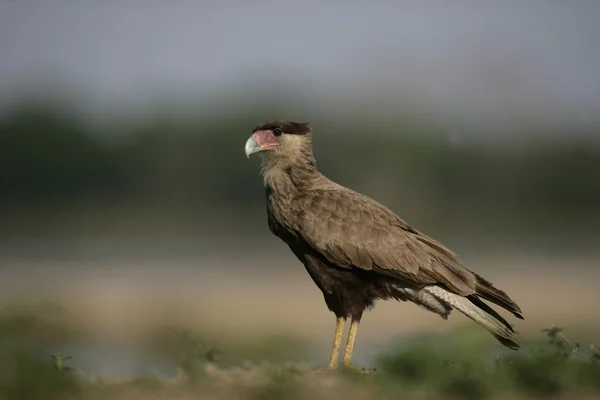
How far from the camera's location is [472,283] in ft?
29.8

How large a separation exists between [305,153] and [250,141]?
0.48 metres

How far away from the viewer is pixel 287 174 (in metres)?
9.73

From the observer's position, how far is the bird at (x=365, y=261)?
9.12 metres

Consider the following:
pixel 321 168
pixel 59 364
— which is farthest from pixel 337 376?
pixel 321 168

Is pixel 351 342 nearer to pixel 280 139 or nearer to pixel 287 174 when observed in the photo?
pixel 287 174

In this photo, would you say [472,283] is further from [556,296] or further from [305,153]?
[556,296]

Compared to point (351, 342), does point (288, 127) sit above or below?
above

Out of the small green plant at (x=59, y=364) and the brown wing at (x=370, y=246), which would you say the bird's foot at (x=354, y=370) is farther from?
the small green plant at (x=59, y=364)

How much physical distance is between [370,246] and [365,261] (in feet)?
0.42

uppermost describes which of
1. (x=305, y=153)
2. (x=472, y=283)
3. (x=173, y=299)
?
(x=305, y=153)

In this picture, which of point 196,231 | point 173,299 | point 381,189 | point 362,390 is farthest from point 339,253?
point 196,231

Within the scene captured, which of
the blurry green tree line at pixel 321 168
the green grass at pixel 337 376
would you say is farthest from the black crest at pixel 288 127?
the blurry green tree line at pixel 321 168

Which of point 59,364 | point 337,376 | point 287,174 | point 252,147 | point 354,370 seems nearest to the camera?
point 59,364

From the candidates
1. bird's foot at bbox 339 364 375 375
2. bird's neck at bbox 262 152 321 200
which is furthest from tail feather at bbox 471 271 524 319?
bird's neck at bbox 262 152 321 200
